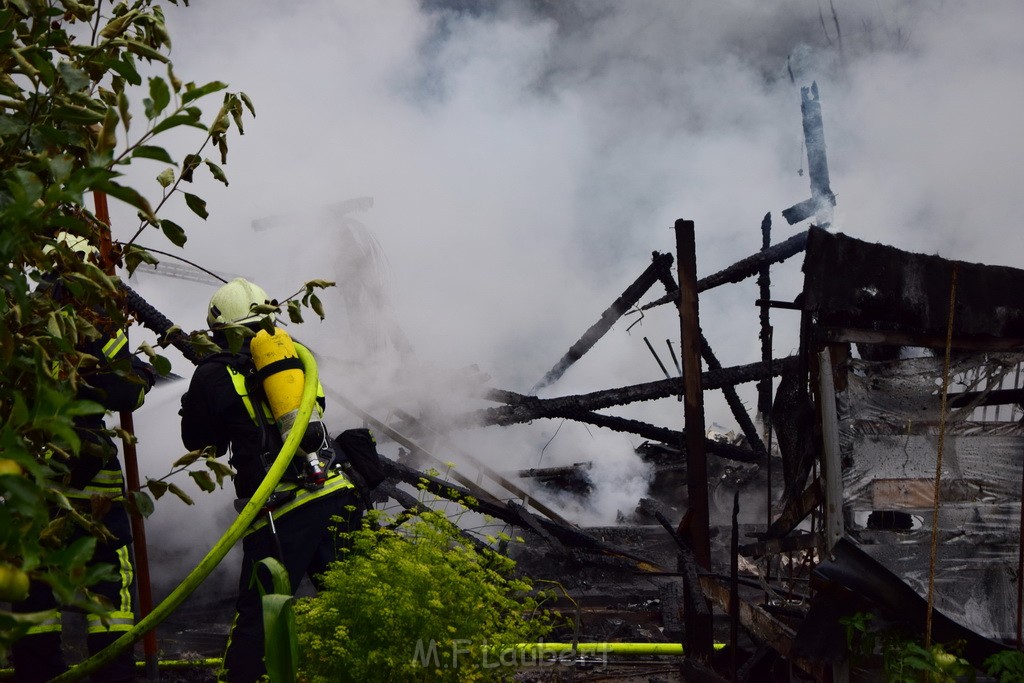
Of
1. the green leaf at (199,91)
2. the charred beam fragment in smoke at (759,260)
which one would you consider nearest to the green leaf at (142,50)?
the green leaf at (199,91)

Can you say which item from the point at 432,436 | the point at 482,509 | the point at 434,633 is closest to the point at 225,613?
the point at 482,509

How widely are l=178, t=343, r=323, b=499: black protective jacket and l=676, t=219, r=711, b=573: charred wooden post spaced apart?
9.37ft

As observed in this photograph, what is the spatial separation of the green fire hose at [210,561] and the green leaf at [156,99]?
0.87 meters

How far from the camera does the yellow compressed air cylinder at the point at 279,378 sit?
401cm

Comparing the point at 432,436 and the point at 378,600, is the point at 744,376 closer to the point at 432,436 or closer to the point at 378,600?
the point at 432,436

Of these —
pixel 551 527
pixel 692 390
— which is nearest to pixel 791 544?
pixel 692 390

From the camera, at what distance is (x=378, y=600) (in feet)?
10.3

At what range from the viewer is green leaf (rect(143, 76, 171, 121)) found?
121cm

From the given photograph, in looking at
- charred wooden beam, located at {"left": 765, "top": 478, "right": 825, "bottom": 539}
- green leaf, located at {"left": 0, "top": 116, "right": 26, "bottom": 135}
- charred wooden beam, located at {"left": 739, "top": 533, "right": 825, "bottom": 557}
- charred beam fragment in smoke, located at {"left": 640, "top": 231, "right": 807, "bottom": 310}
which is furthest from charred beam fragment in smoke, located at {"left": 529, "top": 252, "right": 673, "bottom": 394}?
green leaf, located at {"left": 0, "top": 116, "right": 26, "bottom": 135}

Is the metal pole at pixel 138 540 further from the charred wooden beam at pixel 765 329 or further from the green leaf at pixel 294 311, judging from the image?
the charred wooden beam at pixel 765 329

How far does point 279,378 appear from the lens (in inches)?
158

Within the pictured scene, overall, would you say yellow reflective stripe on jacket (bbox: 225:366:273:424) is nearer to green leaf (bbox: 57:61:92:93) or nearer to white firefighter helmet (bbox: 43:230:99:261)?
white firefighter helmet (bbox: 43:230:99:261)

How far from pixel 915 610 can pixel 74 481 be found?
3.91 metres

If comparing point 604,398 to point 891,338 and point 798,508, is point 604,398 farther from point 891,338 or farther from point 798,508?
point 891,338
